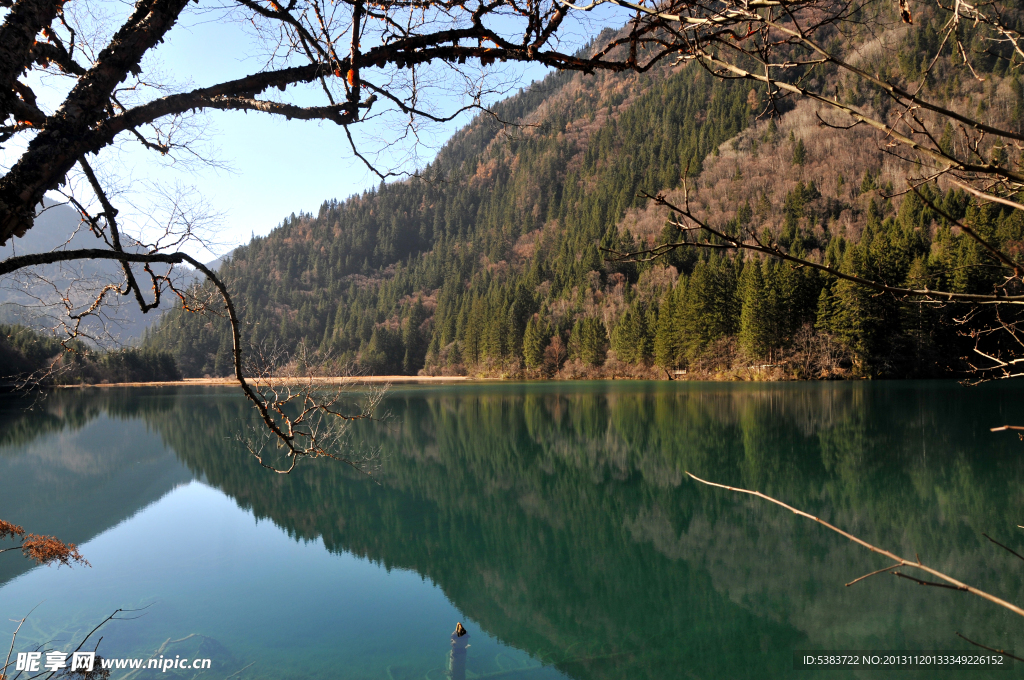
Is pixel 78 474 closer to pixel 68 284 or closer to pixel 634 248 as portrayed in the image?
pixel 68 284

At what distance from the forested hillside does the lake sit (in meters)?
3.56

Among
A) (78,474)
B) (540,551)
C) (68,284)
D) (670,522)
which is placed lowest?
(78,474)

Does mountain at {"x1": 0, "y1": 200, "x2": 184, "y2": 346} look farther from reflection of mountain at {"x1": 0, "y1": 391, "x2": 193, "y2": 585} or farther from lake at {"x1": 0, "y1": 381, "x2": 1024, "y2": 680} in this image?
reflection of mountain at {"x1": 0, "y1": 391, "x2": 193, "y2": 585}

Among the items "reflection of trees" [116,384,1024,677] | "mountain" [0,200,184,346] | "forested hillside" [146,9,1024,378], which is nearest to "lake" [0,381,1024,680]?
"reflection of trees" [116,384,1024,677]

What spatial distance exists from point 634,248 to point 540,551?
2810 inches

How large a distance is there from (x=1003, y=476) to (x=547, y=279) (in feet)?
227

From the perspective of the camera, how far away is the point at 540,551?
9.30m

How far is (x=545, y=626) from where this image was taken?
684cm

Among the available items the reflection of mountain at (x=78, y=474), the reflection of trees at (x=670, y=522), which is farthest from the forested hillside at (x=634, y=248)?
the reflection of mountain at (x=78, y=474)

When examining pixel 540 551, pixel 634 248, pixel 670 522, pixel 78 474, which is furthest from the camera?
pixel 634 248

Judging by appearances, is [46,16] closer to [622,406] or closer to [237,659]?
[237,659]

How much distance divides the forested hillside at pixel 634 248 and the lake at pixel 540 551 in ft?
11.7

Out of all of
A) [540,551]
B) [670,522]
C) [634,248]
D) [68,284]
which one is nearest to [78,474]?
[540,551]

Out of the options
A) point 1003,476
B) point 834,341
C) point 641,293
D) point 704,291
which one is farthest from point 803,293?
point 1003,476
